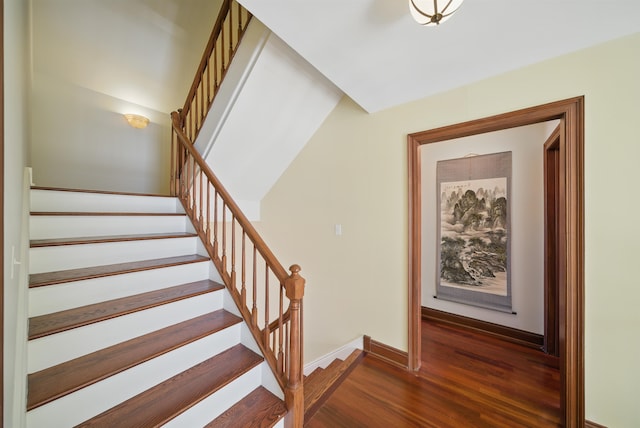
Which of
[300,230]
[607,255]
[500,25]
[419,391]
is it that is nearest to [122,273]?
[300,230]

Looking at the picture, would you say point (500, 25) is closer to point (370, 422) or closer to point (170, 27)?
point (370, 422)

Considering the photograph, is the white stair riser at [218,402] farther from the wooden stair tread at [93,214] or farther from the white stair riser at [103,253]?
the wooden stair tread at [93,214]

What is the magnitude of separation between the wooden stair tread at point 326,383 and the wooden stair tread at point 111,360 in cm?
78

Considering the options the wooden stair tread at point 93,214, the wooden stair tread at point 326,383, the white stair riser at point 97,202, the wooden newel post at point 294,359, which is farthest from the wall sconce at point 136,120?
the wooden stair tread at point 326,383

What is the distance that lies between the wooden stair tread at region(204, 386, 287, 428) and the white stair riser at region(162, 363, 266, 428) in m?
0.03

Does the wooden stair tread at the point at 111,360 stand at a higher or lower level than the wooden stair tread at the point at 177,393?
higher

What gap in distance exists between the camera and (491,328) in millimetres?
2664

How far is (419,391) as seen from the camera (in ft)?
5.81

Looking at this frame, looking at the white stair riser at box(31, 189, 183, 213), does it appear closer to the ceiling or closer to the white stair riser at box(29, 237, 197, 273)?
the white stair riser at box(29, 237, 197, 273)

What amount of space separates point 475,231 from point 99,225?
3644 mm

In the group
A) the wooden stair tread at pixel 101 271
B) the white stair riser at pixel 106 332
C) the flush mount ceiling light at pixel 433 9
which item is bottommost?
the white stair riser at pixel 106 332

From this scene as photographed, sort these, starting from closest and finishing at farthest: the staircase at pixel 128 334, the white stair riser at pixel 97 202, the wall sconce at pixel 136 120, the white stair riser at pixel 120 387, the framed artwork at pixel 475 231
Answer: the white stair riser at pixel 120 387 < the staircase at pixel 128 334 < the white stair riser at pixel 97 202 < the framed artwork at pixel 475 231 < the wall sconce at pixel 136 120

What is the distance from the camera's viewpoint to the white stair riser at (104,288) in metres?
1.33

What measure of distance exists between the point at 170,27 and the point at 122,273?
3539 millimetres
